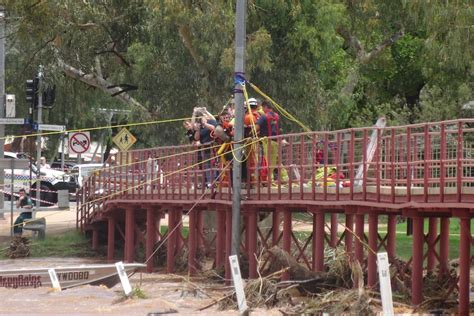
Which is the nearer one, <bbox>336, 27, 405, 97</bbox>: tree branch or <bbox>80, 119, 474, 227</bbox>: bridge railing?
<bbox>80, 119, 474, 227</bbox>: bridge railing

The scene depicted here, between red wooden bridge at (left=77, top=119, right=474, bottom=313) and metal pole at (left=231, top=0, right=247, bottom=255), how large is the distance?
2.53 ft

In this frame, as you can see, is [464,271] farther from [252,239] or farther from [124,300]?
[252,239]

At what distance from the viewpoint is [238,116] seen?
21219 mm

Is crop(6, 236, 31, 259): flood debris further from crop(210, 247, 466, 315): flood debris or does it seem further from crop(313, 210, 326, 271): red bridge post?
crop(313, 210, 326, 271): red bridge post

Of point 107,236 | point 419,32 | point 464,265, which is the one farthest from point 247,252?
point 419,32

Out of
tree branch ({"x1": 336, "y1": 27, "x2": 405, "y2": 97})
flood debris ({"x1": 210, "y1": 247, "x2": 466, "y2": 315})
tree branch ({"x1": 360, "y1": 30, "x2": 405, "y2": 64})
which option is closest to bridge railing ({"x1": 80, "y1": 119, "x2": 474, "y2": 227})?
flood debris ({"x1": 210, "y1": 247, "x2": 466, "y2": 315})

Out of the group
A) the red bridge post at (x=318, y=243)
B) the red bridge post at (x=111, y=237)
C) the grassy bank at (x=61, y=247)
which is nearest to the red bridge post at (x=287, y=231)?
→ the red bridge post at (x=318, y=243)

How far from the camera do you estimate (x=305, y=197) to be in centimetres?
2136

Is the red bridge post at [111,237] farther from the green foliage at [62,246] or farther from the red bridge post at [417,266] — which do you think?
the red bridge post at [417,266]

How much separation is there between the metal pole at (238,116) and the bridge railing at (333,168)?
2.17 feet

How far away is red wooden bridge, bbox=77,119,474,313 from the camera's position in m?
17.4

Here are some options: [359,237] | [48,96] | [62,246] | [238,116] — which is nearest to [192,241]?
Answer: [238,116]

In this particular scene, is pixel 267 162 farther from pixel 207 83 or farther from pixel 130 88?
pixel 130 88

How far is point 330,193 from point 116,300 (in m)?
4.32
